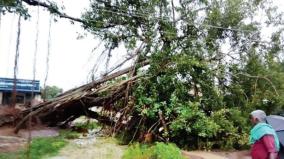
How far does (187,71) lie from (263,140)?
585 centimetres

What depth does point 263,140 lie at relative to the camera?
4859 millimetres

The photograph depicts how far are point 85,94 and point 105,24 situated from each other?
7.63 ft

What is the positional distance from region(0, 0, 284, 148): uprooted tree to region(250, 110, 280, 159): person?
16.4 feet

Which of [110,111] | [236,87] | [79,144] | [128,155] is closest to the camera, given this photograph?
[128,155]

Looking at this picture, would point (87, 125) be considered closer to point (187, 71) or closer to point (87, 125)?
point (87, 125)

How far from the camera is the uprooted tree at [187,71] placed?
415 inches

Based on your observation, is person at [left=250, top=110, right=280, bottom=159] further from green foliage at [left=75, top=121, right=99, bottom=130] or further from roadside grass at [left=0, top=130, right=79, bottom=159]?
green foliage at [left=75, top=121, right=99, bottom=130]

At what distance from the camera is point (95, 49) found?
11695 millimetres

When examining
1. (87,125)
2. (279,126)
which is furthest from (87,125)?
(279,126)

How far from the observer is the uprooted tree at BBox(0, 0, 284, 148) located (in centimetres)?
1054

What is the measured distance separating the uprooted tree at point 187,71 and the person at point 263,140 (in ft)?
16.4

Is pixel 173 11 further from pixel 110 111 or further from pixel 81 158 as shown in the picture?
pixel 81 158

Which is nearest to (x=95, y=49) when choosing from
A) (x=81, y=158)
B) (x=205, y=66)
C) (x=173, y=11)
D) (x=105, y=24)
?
(x=105, y=24)

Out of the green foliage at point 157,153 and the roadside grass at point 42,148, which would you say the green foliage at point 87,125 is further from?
the green foliage at point 157,153
